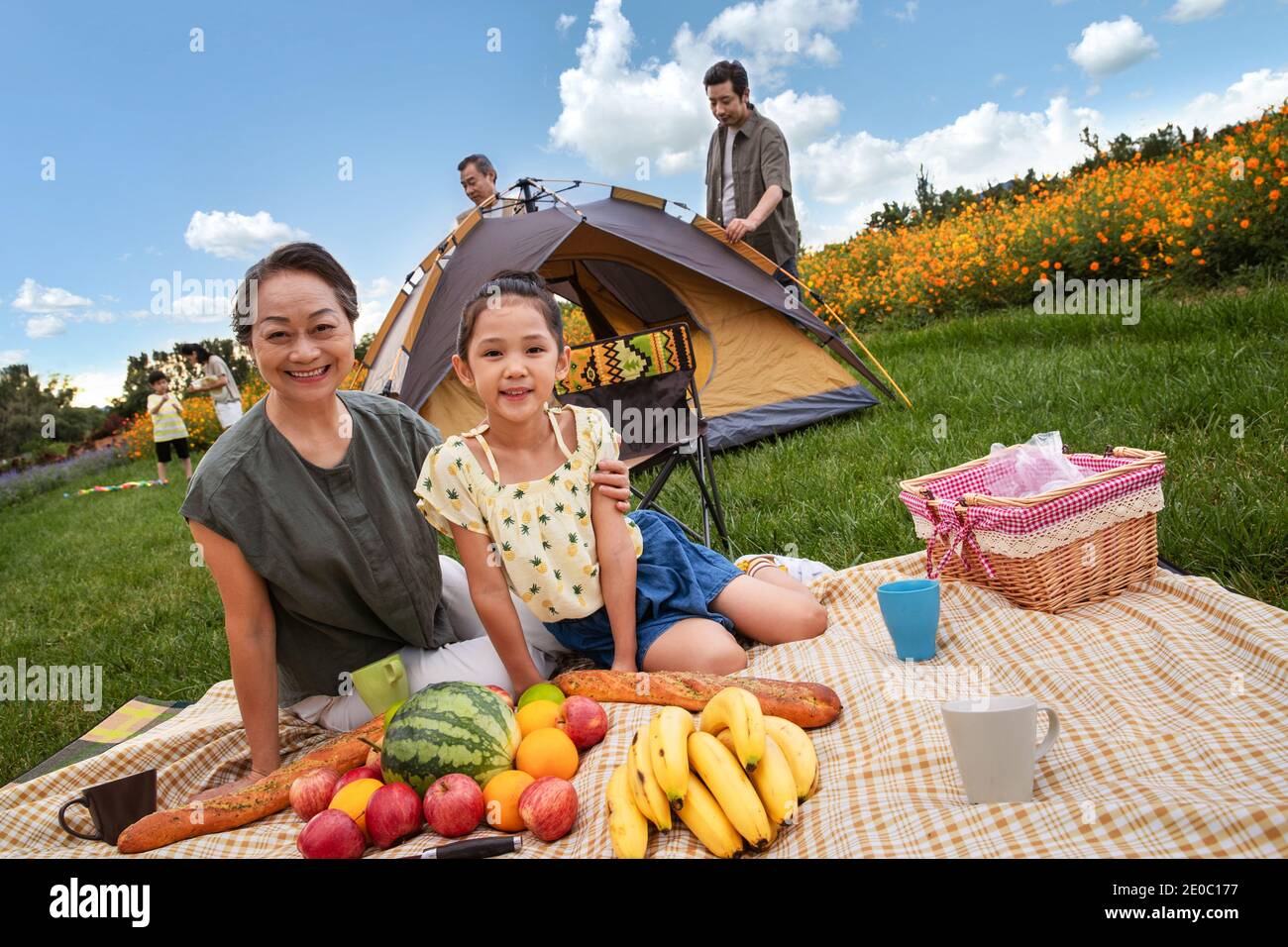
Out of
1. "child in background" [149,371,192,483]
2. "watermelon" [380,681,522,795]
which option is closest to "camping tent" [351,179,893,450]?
"watermelon" [380,681,522,795]

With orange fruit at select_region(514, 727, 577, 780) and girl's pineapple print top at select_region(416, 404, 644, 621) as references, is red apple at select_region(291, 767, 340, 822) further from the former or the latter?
girl's pineapple print top at select_region(416, 404, 644, 621)

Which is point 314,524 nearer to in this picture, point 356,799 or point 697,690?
point 356,799

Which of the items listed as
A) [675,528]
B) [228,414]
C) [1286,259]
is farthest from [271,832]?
[228,414]

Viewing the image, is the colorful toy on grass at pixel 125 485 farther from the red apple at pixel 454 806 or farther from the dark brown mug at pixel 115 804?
the red apple at pixel 454 806

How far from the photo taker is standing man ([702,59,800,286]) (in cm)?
555

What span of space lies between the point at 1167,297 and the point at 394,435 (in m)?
6.37

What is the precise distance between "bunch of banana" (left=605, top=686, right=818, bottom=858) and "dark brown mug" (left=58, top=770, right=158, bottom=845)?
4.08 ft

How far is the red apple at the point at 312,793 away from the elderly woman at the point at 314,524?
0.97 ft

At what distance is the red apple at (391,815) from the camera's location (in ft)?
5.95

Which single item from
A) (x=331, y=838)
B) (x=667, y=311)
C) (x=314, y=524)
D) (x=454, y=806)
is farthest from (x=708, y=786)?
(x=667, y=311)

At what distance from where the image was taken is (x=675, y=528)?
115 inches

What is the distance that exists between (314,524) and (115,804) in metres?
0.80
